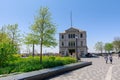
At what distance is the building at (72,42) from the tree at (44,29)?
47.6 metres

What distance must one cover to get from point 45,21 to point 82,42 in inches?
1969

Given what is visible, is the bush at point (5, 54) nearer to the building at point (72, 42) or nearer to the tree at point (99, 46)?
the building at point (72, 42)

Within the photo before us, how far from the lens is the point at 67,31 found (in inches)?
2827

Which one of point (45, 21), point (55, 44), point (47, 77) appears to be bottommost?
point (47, 77)

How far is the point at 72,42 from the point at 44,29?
5058cm

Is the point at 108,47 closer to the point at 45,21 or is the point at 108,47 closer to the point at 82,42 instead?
the point at 82,42

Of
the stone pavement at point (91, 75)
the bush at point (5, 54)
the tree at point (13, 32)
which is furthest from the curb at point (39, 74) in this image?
the tree at point (13, 32)

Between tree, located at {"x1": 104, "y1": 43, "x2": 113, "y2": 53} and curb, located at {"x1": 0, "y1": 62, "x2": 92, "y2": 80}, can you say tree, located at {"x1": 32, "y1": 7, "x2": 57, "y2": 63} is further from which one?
tree, located at {"x1": 104, "y1": 43, "x2": 113, "y2": 53}

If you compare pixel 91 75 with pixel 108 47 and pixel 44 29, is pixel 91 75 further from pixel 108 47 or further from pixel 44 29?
pixel 108 47

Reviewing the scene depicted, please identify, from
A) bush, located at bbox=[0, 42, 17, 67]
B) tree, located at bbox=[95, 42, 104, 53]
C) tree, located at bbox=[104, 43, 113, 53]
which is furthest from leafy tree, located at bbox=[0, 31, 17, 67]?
tree, located at bbox=[95, 42, 104, 53]

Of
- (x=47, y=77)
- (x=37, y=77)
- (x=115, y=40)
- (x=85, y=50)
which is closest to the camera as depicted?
(x=37, y=77)

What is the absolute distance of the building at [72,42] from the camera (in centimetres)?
7056

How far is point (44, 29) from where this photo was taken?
22391 millimetres

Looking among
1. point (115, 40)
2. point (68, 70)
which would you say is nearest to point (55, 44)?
point (68, 70)
